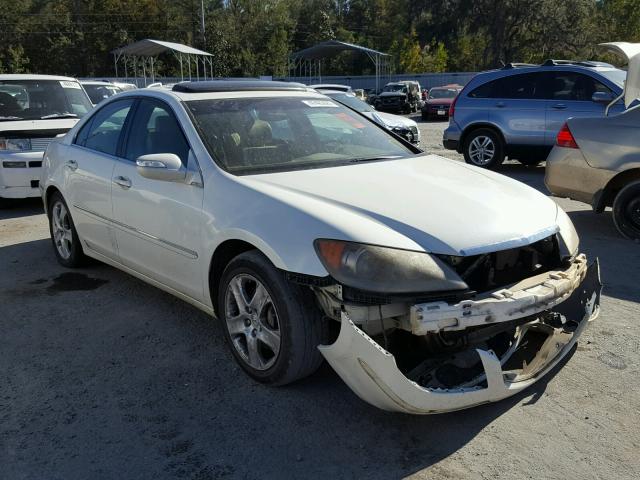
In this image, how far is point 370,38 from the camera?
69.2 meters

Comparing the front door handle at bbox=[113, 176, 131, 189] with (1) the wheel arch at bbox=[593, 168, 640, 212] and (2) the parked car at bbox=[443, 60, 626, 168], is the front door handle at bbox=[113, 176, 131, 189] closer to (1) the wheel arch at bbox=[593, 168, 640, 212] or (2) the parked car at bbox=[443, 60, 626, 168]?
(1) the wheel arch at bbox=[593, 168, 640, 212]

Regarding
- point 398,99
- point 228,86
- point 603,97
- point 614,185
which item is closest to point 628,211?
point 614,185

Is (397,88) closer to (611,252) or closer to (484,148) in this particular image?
(484,148)

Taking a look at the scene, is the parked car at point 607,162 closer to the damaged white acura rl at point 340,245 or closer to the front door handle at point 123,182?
the damaged white acura rl at point 340,245

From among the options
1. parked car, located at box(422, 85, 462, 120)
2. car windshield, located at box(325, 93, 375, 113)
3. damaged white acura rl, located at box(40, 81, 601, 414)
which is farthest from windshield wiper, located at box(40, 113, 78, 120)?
parked car, located at box(422, 85, 462, 120)

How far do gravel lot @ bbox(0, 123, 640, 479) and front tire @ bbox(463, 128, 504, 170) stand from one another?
745 centimetres

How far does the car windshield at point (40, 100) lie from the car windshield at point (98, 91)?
5.45 metres

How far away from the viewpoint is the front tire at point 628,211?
254 inches

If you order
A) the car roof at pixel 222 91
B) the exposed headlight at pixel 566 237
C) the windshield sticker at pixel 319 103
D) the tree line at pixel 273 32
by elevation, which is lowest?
the exposed headlight at pixel 566 237

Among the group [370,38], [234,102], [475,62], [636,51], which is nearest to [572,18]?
[475,62]

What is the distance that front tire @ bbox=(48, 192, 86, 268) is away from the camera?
5491mm

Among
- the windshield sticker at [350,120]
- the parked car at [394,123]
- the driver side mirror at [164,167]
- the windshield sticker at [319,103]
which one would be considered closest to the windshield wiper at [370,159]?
the windshield sticker at [350,120]

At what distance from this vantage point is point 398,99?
105ft

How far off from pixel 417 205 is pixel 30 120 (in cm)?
739
